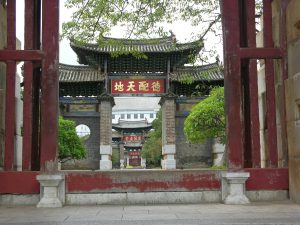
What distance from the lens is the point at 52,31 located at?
22.8 feet

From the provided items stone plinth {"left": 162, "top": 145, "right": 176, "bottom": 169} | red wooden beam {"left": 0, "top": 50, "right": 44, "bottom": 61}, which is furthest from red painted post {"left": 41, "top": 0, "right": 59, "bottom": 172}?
stone plinth {"left": 162, "top": 145, "right": 176, "bottom": 169}

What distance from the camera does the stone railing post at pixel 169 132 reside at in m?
29.7

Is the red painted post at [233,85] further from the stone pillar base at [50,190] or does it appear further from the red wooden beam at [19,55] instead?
Result: the red wooden beam at [19,55]

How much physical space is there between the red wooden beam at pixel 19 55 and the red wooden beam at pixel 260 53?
3.22 m

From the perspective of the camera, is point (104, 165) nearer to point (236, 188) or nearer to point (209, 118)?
point (209, 118)

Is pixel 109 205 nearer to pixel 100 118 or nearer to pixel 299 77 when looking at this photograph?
pixel 299 77

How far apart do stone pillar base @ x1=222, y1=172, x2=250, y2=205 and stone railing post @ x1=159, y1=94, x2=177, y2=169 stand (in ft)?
74.9

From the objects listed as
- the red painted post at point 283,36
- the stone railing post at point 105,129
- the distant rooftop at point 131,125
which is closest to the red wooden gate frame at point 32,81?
the red painted post at point 283,36

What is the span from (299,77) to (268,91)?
67 centimetres

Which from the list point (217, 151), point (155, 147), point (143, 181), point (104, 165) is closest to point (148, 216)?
point (143, 181)

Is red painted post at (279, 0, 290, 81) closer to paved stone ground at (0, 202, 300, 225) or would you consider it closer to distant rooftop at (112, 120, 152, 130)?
paved stone ground at (0, 202, 300, 225)

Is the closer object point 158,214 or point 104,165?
point 158,214

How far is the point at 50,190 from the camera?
6551 mm

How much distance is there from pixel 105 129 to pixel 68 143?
4.88 m
